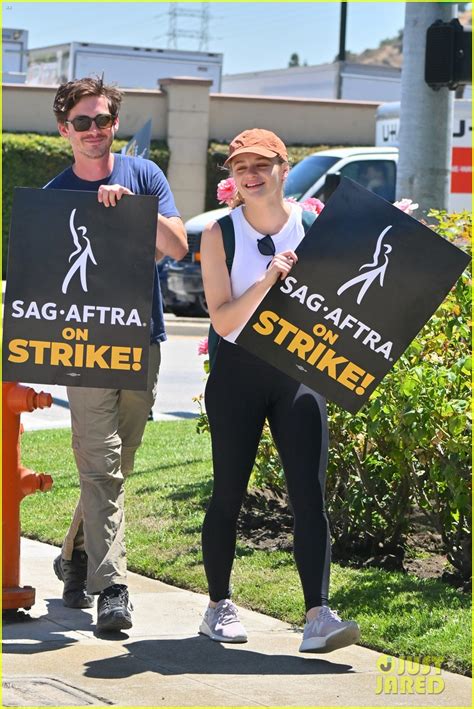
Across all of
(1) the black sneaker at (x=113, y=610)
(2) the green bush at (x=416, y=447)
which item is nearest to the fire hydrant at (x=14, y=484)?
(1) the black sneaker at (x=113, y=610)

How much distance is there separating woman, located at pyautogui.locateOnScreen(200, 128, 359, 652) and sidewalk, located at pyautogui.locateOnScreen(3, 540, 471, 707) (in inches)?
6.4

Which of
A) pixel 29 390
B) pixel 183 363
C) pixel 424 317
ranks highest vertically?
pixel 424 317

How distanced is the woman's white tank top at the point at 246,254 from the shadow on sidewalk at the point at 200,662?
114 centimetres

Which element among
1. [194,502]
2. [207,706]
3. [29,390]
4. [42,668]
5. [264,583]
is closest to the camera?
[207,706]

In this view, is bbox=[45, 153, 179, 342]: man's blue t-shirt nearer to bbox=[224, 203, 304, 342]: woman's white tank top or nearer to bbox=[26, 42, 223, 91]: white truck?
bbox=[224, 203, 304, 342]: woman's white tank top

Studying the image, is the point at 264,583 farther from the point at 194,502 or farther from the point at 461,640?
the point at 194,502

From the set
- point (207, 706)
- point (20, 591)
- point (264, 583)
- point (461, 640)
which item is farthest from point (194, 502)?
point (207, 706)

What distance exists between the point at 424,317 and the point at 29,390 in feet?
5.13

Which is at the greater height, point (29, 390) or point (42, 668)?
point (29, 390)

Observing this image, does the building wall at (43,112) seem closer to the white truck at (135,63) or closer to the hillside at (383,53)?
the white truck at (135,63)

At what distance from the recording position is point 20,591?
214 inches

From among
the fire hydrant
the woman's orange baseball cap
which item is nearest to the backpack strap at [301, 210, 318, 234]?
the woman's orange baseball cap

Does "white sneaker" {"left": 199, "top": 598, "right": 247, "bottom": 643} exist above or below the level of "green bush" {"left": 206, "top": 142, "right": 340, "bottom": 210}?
below

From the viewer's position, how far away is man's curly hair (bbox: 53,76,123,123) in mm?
5387
